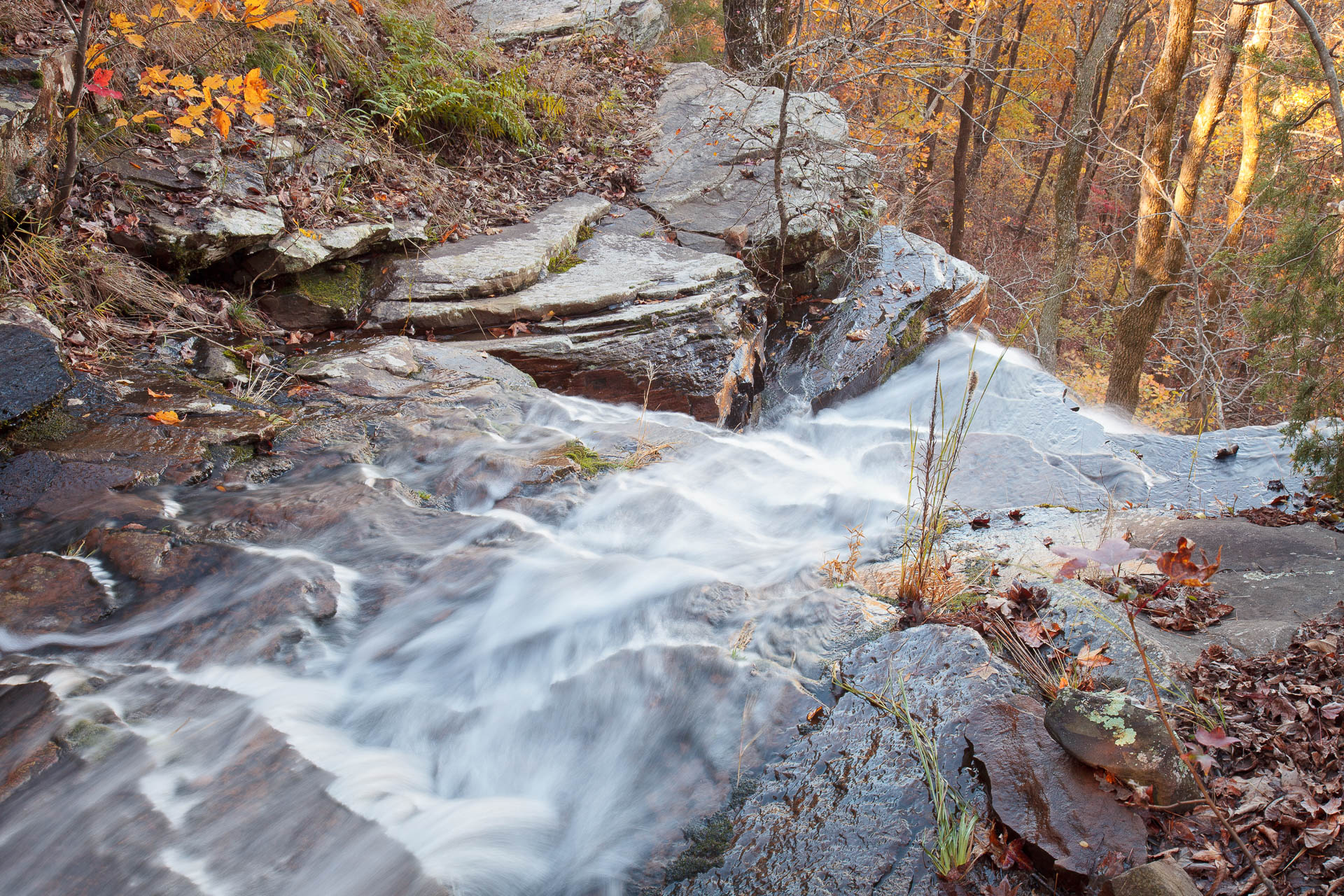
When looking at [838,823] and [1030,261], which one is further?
[1030,261]

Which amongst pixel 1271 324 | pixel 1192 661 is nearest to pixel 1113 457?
pixel 1271 324

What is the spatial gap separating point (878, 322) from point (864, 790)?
5623mm

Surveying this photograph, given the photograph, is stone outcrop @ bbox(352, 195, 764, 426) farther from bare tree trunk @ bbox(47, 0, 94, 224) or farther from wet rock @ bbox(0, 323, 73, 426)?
wet rock @ bbox(0, 323, 73, 426)

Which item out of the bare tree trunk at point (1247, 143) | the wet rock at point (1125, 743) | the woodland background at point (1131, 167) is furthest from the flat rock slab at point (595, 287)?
the bare tree trunk at point (1247, 143)

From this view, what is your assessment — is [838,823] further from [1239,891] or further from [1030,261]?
[1030,261]

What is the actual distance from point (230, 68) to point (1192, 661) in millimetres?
7368

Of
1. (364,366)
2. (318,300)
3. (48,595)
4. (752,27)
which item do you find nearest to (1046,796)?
(48,595)

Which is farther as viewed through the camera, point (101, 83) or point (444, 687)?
point (101, 83)

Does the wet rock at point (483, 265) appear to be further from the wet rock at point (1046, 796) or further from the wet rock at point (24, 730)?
the wet rock at point (1046, 796)

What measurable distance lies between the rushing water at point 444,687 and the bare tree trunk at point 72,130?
2267mm

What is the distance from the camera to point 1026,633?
2701 millimetres

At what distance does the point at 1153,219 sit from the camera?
30.0ft

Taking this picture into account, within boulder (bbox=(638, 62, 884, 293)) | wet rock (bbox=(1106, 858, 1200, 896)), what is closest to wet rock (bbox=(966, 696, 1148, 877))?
wet rock (bbox=(1106, 858, 1200, 896))

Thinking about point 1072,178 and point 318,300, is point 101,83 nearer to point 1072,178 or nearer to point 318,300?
point 318,300
